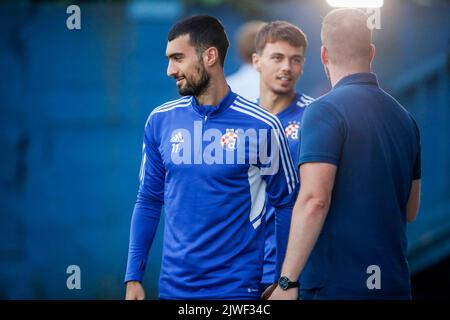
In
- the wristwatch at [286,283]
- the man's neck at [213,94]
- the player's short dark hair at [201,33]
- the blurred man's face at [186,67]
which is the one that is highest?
the player's short dark hair at [201,33]

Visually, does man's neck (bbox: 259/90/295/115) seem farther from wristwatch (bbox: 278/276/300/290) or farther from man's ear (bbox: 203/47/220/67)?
wristwatch (bbox: 278/276/300/290)

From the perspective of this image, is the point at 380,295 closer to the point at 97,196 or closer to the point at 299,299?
the point at 299,299

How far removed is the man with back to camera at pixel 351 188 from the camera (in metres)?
4.07

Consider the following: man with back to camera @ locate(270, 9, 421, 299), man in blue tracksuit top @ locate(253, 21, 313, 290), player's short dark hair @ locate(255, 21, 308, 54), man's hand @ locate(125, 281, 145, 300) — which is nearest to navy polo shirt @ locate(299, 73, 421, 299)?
man with back to camera @ locate(270, 9, 421, 299)

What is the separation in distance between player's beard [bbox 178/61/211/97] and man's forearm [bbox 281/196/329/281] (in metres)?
0.79

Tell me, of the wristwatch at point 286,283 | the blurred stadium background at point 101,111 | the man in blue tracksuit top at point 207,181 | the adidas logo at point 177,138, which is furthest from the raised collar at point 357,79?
the blurred stadium background at point 101,111

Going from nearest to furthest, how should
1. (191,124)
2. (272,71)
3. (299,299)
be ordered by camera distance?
(299,299), (191,124), (272,71)

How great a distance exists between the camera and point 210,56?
455cm

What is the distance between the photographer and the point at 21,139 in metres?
8.60

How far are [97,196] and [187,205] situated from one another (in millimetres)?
4256

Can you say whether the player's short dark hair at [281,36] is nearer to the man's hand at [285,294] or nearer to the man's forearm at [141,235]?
the man's forearm at [141,235]

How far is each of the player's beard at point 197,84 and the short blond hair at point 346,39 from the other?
61cm

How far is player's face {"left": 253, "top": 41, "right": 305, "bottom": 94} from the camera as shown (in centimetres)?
A: 561
